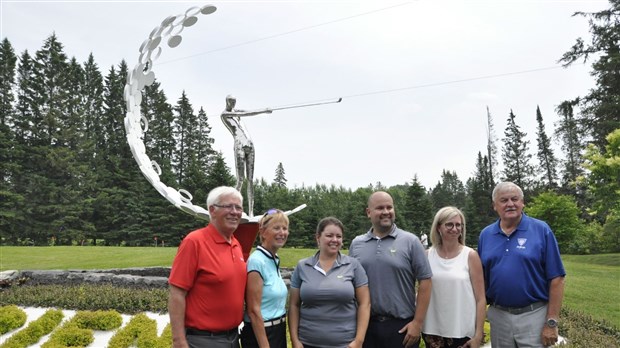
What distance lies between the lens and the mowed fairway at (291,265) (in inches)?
356

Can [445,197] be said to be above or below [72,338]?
above

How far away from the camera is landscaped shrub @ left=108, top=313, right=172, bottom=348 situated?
6062mm

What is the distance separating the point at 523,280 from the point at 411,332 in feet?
3.04

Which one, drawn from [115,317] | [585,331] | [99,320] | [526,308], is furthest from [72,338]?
[585,331]

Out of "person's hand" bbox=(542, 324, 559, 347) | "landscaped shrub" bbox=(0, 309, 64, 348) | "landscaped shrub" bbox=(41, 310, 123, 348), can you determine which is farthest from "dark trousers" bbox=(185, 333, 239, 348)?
"landscaped shrub" bbox=(0, 309, 64, 348)

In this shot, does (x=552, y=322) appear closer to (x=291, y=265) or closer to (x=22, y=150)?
(x=291, y=265)

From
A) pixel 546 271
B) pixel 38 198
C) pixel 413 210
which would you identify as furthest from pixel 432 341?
pixel 38 198

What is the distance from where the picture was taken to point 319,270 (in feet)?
10.7

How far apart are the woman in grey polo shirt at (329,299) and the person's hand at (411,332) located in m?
0.31

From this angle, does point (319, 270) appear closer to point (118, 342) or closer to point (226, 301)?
point (226, 301)

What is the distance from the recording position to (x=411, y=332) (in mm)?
3297

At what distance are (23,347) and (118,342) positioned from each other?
4.16 feet

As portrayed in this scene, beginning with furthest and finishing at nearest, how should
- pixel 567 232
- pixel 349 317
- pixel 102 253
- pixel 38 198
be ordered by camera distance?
pixel 38 198 → pixel 567 232 → pixel 102 253 → pixel 349 317

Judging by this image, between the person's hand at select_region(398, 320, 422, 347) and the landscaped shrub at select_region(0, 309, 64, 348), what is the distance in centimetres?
533
